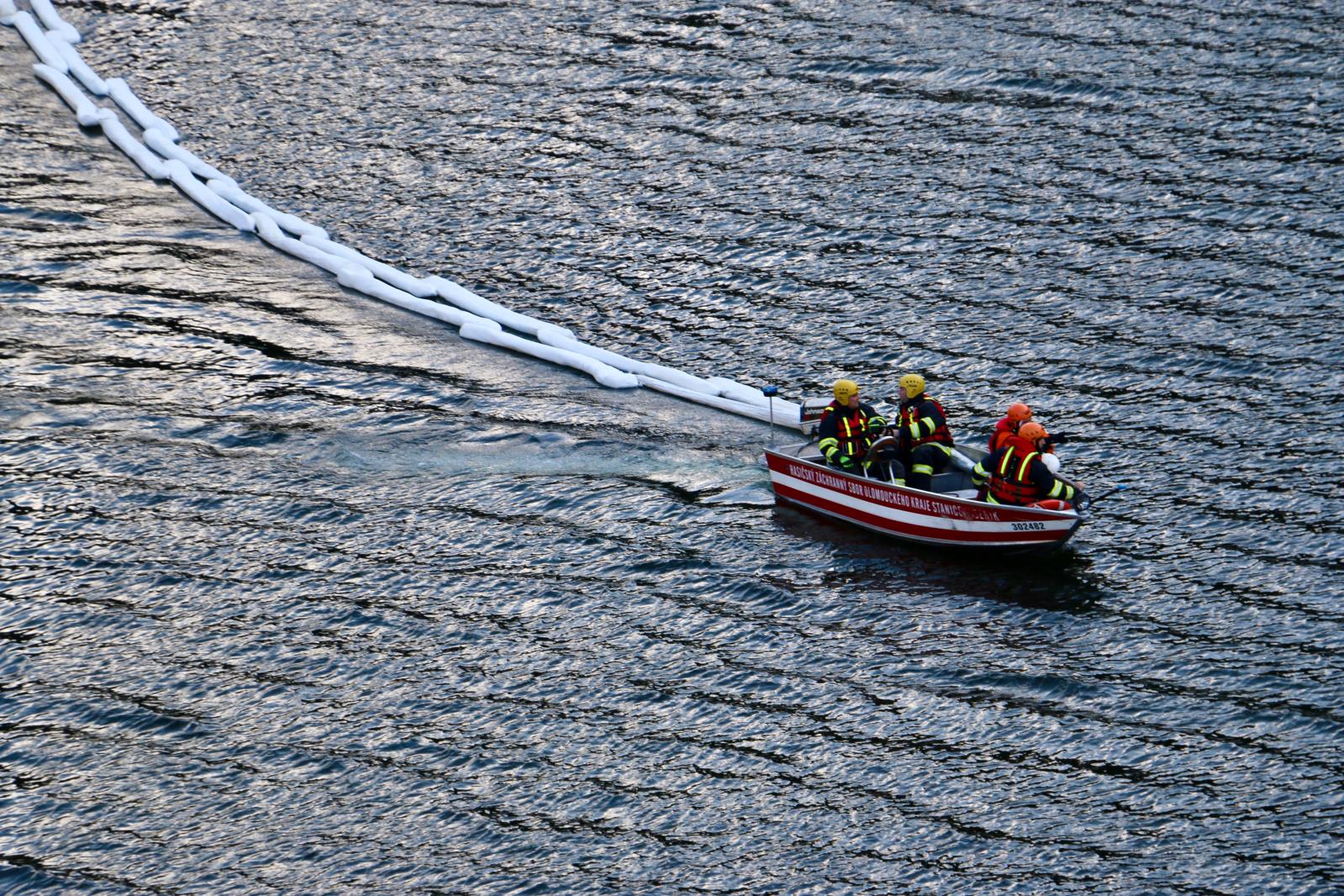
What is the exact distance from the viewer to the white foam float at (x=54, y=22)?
5328 centimetres

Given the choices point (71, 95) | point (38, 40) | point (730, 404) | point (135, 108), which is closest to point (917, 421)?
point (730, 404)

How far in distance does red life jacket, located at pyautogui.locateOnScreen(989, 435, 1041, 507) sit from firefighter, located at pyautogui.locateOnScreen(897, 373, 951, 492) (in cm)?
161

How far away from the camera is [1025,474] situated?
94.1 feet

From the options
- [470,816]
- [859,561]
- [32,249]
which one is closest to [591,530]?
[859,561]

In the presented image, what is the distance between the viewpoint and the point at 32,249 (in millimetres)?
41312

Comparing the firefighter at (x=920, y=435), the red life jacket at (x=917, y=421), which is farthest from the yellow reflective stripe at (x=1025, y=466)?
the red life jacket at (x=917, y=421)

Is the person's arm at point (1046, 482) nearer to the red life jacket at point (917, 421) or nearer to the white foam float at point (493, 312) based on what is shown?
the red life jacket at point (917, 421)

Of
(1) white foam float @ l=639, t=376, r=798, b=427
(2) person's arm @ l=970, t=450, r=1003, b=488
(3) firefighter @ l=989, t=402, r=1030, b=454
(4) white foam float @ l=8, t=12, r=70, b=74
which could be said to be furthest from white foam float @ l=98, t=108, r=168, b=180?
(3) firefighter @ l=989, t=402, r=1030, b=454

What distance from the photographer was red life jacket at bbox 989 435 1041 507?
2864cm

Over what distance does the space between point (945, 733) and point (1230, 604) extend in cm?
670

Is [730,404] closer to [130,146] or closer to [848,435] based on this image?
[848,435]

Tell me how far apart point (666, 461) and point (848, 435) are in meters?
4.65

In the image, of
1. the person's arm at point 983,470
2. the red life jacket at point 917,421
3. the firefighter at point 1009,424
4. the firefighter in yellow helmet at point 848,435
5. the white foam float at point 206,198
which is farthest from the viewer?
the white foam float at point 206,198

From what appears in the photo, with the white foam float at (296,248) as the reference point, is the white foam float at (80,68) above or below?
above
